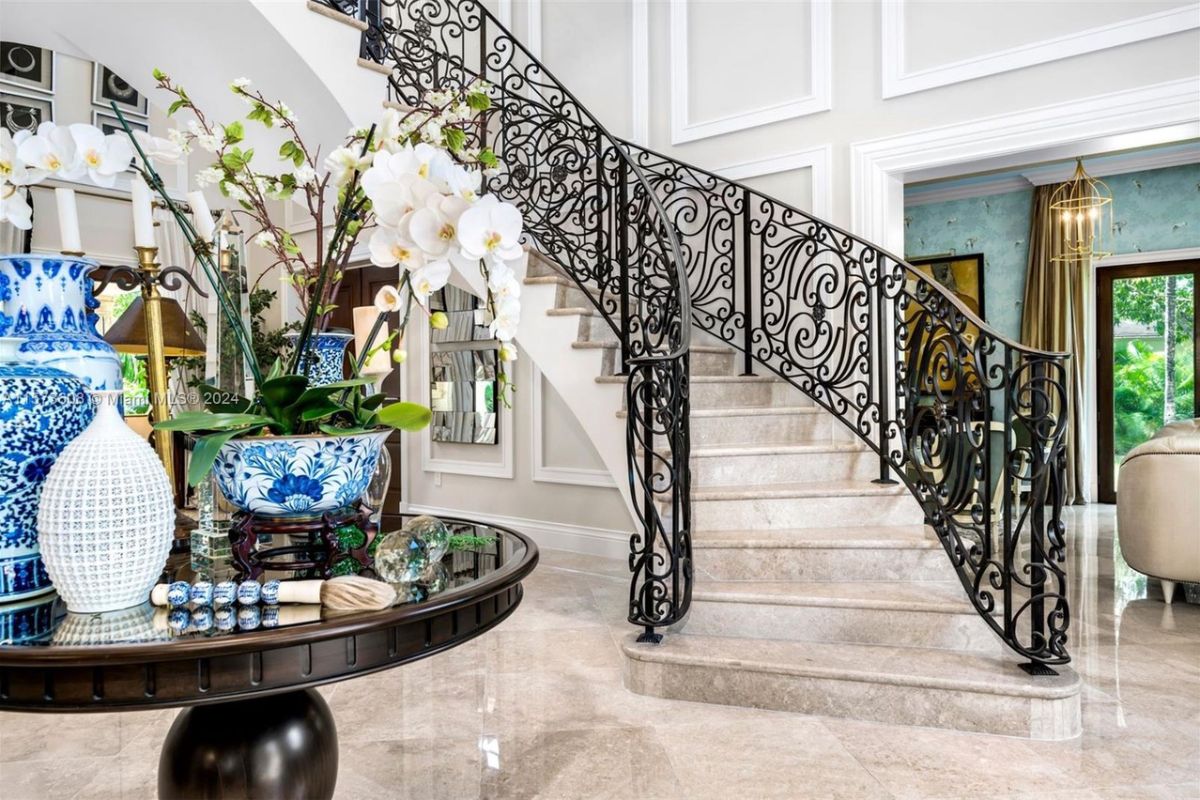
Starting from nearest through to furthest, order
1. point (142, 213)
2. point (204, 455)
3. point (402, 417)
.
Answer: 1. point (204, 455)
2. point (402, 417)
3. point (142, 213)

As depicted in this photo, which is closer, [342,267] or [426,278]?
[426,278]

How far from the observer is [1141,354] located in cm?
725

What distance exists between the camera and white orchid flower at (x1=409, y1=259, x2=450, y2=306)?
105 centimetres

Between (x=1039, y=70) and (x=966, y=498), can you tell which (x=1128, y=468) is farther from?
(x=1039, y=70)

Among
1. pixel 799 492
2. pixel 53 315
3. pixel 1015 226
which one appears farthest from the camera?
pixel 1015 226

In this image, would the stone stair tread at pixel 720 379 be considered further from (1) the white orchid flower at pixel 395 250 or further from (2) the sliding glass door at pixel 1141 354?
(2) the sliding glass door at pixel 1141 354

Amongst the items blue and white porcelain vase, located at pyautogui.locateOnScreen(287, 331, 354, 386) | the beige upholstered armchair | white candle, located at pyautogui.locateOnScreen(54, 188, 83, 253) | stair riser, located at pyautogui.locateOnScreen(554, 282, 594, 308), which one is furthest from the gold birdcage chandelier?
white candle, located at pyautogui.locateOnScreen(54, 188, 83, 253)

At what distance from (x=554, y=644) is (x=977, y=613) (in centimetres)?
170

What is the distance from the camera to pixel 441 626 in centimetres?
101

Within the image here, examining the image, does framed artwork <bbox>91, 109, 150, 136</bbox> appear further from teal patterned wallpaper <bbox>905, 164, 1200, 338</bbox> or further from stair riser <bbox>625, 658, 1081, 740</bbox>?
teal patterned wallpaper <bbox>905, 164, 1200, 338</bbox>

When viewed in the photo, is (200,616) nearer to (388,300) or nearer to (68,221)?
(388,300)

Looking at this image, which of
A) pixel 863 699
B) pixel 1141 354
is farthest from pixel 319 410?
pixel 1141 354

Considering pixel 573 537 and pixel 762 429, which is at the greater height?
pixel 762 429

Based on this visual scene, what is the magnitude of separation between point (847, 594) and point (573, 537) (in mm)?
2660
